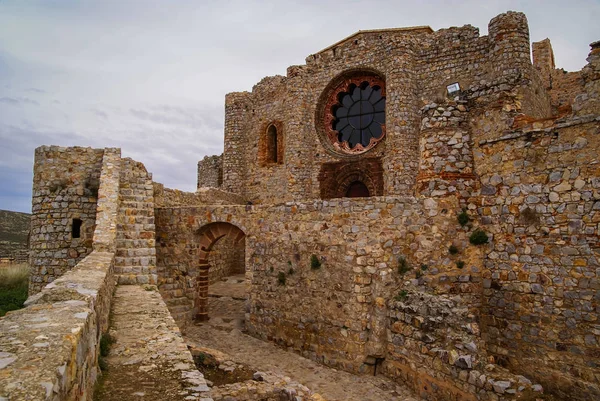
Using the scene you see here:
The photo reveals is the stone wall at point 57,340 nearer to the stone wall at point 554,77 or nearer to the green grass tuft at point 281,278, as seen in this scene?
the green grass tuft at point 281,278

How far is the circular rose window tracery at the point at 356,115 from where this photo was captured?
55.6 feet

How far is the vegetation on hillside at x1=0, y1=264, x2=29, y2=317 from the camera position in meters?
13.6

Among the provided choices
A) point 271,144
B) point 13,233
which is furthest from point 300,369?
point 13,233

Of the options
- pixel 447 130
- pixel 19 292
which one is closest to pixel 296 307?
pixel 447 130

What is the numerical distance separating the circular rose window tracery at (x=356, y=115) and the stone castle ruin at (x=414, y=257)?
184 inches

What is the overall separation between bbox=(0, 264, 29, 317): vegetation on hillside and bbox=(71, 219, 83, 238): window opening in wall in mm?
4517

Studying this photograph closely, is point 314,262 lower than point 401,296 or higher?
higher

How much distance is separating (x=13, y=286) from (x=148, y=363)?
52.7ft

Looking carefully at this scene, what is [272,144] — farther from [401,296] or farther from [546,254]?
[546,254]

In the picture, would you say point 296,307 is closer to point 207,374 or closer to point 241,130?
point 207,374

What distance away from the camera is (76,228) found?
10.5 m

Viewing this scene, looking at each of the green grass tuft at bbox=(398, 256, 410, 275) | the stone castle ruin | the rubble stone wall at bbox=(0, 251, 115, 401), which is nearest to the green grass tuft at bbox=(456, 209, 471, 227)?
the stone castle ruin

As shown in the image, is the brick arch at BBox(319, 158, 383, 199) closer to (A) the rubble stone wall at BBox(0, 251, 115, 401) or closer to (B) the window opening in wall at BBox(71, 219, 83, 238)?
(B) the window opening in wall at BBox(71, 219, 83, 238)

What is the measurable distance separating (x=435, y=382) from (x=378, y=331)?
1.42 m
